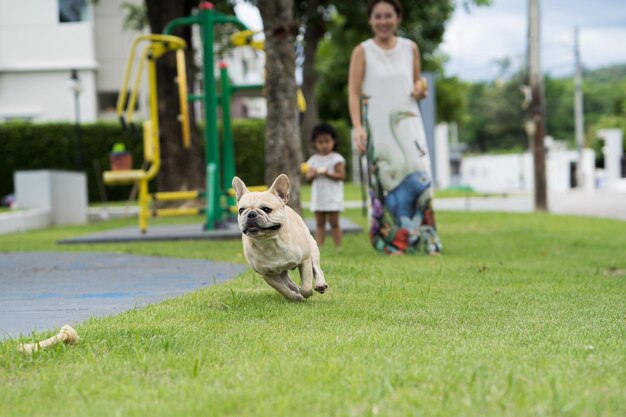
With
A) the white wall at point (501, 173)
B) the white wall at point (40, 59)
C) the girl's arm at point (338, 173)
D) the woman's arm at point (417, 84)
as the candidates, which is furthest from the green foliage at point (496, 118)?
the woman's arm at point (417, 84)

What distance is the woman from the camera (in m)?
8.61

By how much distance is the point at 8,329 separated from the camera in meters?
4.55

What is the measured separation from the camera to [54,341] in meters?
3.89

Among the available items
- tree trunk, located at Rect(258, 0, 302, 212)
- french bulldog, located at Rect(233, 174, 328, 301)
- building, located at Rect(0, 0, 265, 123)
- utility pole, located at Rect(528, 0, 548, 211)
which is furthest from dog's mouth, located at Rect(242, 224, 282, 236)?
building, located at Rect(0, 0, 265, 123)

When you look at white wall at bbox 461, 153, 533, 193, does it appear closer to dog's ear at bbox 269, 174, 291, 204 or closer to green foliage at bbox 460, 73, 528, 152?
green foliage at bbox 460, 73, 528, 152

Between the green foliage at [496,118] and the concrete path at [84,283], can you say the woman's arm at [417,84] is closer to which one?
the concrete path at [84,283]

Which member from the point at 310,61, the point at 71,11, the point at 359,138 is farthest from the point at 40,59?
the point at 359,138

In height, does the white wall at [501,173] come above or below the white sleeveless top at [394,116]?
below

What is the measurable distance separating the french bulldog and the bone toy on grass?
118 centimetres

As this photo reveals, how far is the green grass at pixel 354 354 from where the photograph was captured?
9.53 ft

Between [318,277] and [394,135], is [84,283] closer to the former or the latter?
[318,277]

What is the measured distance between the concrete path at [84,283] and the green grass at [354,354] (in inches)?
13.9

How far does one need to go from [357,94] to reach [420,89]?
61 centimetres

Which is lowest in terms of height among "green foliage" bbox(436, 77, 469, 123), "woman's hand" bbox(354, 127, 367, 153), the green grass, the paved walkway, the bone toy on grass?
the paved walkway
